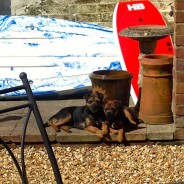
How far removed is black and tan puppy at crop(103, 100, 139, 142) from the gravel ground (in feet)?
0.51

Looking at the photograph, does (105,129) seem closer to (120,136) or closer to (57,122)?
(120,136)

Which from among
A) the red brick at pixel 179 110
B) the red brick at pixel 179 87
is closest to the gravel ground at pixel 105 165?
the red brick at pixel 179 110

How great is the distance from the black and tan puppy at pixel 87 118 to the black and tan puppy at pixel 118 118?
7 cm

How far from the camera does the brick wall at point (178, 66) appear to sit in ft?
17.5

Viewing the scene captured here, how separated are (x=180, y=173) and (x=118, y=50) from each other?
99.4 inches

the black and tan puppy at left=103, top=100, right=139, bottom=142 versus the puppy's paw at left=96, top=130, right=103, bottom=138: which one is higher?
the black and tan puppy at left=103, top=100, right=139, bottom=142

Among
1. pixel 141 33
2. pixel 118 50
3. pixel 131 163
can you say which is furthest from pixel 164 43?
pixel 131 163

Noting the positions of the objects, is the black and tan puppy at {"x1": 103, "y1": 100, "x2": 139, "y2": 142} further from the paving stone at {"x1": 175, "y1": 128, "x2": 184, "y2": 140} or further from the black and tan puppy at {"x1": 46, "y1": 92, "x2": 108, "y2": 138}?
the paving stone at {"x1": 175, "y1": 128, "x2": 184, "y2": 140}

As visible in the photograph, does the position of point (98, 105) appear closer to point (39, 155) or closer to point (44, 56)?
point (39, 155)

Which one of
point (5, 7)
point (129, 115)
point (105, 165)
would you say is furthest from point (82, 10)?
point (105, 165)

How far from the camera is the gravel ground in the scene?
5.01 m

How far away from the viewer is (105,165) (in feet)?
17.4

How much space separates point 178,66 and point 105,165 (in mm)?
1081

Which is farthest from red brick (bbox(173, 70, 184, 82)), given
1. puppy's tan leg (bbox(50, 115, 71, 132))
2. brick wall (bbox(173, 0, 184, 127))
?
puppy's tan leg (bbox(50, 115, 71, 132))
